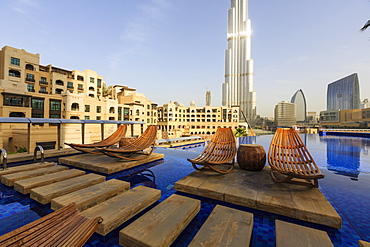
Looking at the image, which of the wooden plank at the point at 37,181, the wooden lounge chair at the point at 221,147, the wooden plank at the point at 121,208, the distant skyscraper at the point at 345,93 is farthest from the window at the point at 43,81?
the distant skyscraper at the point at 345,93

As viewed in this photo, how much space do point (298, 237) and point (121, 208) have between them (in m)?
2.38

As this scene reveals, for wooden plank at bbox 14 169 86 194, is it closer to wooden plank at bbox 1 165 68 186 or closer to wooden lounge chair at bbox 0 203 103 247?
wooden plank at bbox 1 165 68 186

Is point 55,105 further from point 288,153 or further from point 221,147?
point 288,153

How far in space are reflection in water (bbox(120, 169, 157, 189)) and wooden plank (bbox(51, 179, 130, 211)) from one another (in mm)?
654

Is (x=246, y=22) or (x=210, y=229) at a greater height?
(x=246, y=22)

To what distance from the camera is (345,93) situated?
10369cm

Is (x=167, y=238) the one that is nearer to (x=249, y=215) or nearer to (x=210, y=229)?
(x=210, y=229)

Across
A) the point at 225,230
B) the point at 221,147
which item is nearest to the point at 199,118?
the point at 221,147

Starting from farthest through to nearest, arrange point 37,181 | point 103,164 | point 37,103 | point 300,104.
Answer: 1. point 300,104
2. point 37,103
3. point 103,164
4. point 37,181

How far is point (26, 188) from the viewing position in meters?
3.22

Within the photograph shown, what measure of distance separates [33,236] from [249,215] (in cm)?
251

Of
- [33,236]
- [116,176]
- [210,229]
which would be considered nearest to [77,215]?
[33,236]

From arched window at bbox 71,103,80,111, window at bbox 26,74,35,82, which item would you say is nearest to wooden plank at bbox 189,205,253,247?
arched window at bbox 71,103,80,111

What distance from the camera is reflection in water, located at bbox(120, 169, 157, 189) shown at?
4.04m
